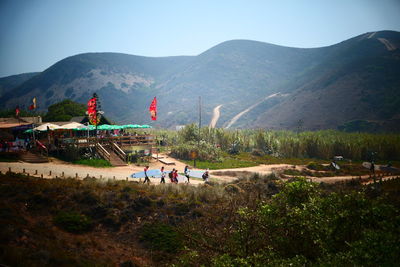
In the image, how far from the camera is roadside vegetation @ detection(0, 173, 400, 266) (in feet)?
25.7

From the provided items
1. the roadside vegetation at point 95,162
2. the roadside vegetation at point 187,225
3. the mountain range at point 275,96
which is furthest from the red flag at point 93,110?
the mountain range at point 275,96

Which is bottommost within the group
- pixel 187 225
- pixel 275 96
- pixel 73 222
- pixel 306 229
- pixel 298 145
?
pixel 73 222

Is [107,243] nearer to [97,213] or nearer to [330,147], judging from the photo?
[97,213]

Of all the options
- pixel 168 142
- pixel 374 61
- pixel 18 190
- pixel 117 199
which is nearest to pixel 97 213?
pixel 117 199

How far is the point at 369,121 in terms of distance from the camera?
9231 centimetres

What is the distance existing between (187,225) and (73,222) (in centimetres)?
719

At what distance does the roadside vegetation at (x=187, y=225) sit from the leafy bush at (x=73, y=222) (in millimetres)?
50

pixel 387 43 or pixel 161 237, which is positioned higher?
pixel 387 43

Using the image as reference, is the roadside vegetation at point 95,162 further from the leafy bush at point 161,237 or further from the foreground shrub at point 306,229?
the foreground shrub at point 306,229

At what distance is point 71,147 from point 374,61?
14067 cm

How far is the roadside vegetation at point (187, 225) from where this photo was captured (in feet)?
25.7

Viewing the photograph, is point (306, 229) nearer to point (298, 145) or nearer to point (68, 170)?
point (68, 170)

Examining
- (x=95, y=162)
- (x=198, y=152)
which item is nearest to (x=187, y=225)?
(x=95, y=162)

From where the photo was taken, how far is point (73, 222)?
1464 centimetres
